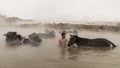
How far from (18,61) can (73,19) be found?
2340cm

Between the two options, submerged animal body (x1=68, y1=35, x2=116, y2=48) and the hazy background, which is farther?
the hazy background

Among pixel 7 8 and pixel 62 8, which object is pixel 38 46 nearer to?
pixel 62 8

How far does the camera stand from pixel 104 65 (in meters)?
11.9

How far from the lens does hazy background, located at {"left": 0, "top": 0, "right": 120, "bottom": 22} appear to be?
35406mm

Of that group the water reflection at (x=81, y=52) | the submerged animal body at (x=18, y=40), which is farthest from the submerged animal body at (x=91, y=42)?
the submerged animal body at (x=18, y=40)

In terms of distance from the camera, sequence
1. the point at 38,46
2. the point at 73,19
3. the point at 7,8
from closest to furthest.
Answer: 1. the point at 38,46
2. the point at 73,19
3. the point at 7,8

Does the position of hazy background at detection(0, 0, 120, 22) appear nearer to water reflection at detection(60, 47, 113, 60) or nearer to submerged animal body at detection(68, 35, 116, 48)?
submerged animal body at detection(68, 35, 116, 48)

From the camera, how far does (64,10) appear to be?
130 feet

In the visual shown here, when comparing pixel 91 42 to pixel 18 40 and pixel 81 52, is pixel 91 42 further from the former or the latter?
pixel 18 40

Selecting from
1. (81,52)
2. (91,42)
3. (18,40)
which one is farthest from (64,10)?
(81,52)

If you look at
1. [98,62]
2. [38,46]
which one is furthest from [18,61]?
[38,46]

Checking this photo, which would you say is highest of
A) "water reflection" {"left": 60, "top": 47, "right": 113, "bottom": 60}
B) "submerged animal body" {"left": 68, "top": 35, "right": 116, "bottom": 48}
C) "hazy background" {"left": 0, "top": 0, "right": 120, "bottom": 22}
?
"hazy background" {"left": 0, "top": 0, "right": 120, "bottom": 22}

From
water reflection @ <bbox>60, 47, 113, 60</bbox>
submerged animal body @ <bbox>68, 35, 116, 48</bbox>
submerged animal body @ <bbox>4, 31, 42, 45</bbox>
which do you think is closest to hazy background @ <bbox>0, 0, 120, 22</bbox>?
submerged animal body @ <bbox>68, 35, 116, 48</bbox>

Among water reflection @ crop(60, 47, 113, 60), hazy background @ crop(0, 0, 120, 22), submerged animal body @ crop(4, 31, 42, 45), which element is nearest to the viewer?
water reflection @ crop(60, 47, 113, 60)
